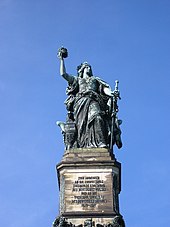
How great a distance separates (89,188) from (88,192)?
16 cm

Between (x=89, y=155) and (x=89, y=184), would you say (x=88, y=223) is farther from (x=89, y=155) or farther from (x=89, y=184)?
(x=89, y=155)

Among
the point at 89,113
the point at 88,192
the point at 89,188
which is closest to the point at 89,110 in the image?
the point at 89,113

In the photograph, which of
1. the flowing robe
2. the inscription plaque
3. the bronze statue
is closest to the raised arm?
the bronze statue

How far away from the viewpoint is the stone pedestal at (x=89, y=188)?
22328mm

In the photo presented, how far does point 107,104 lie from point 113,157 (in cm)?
258

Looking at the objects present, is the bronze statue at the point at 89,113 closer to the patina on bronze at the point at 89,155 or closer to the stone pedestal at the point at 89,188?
the patina on bronze at the point at 89,155

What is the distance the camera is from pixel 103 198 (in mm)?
22891

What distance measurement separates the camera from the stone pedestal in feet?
73.3

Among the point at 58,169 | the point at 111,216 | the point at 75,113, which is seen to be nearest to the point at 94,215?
the point at 111,216

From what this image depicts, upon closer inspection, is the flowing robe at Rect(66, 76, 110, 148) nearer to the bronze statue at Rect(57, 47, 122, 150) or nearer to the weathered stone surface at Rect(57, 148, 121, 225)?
the bronze statue at Rect(57, 47, 122, 150)

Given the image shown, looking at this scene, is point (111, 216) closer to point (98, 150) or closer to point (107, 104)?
point (98, 150)

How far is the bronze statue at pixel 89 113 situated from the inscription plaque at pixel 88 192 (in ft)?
4.72

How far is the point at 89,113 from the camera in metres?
25.3

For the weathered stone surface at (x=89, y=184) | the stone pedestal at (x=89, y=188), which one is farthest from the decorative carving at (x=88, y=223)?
the weathered stone surface at (x=89, y=184)
